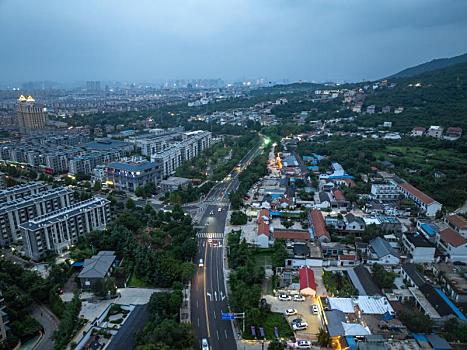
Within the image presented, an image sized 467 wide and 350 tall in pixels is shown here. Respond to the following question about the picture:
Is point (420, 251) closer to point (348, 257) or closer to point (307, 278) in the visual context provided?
point (348, 257)

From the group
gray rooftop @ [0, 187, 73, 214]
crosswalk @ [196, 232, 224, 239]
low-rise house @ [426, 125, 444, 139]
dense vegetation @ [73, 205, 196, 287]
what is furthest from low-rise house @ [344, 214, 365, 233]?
low-rise house @ [426, 125, 444, 139]

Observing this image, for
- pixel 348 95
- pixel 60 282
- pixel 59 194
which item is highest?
pixel 348 95

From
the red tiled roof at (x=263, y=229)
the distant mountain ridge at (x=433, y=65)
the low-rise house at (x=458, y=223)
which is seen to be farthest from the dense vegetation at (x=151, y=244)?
the distant mountain ridge at (x=433, y=65)

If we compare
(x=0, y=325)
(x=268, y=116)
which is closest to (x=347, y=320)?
(x=0, y=325)

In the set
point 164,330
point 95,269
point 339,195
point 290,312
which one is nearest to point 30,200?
point 95,269

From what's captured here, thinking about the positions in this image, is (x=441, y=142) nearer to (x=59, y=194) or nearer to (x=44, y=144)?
(x=59, y=194)

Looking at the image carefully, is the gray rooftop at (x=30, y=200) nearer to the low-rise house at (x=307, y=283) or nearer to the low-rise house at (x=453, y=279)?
the low-rise house at (x=307, y=283)

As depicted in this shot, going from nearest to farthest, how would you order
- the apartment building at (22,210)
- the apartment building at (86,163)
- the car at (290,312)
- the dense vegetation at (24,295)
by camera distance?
the dense vegetation at (24,295) < the car at (290,312) < the apartment building at (22,210) < the apartment building at (86,163)
